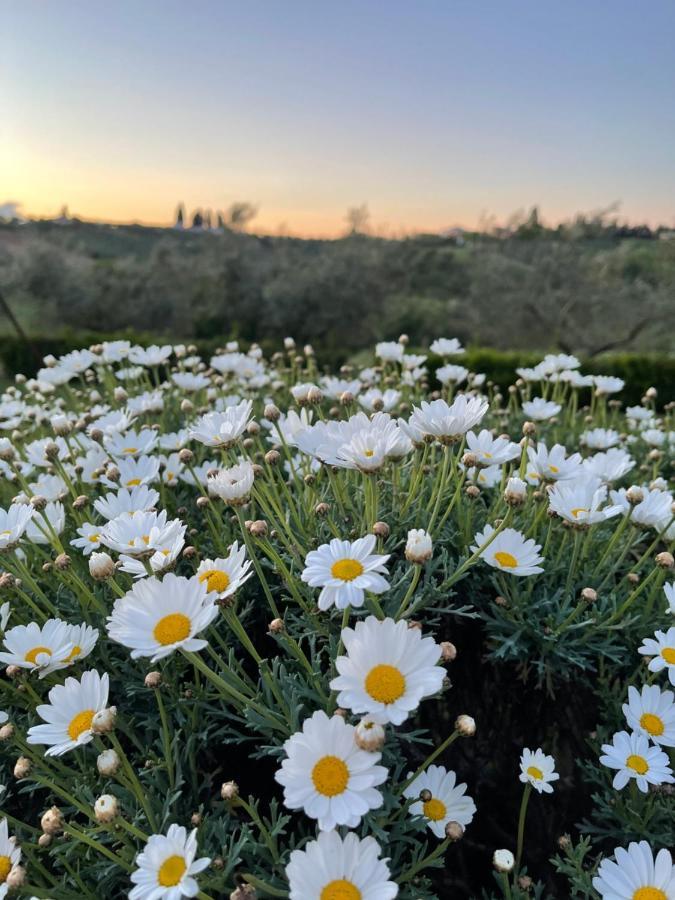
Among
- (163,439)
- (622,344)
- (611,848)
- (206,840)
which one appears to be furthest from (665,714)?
(622,344)

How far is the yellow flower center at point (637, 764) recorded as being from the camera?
1.69 metres

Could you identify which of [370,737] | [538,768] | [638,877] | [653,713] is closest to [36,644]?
[370,737]

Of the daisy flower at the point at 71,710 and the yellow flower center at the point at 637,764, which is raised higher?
the daisy flower at the point at 71,710

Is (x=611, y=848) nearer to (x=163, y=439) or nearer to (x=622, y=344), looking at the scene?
(x=163, y=439)

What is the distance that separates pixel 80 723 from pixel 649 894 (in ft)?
4.57

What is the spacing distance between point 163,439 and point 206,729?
1596 millimetres

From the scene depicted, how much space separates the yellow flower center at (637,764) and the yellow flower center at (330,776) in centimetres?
91

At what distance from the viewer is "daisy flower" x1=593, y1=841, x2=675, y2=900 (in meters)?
1.44

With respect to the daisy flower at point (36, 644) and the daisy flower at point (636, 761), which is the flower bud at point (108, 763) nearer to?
the daisy flower at point (36, 644)

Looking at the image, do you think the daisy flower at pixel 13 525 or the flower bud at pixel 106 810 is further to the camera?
the daisy flower at pixel 13 525

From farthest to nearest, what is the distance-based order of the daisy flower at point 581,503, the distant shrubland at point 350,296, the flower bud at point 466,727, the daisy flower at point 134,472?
the distant shrubland at point 350,296 < the daisy flower at point 134,472 < the daisy flower at point 581,503 < the flower bud at point 466,727

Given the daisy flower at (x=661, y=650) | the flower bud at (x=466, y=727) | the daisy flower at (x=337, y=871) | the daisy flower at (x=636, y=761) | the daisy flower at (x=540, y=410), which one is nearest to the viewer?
the daisy flower at (x=337, y=871)

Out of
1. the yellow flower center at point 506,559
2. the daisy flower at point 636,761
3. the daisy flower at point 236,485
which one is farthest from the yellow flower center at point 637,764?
the daisy flower at point 236,485

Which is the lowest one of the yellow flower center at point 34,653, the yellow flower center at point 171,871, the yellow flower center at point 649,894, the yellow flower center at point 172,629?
the yellow flower center at point 649,894
